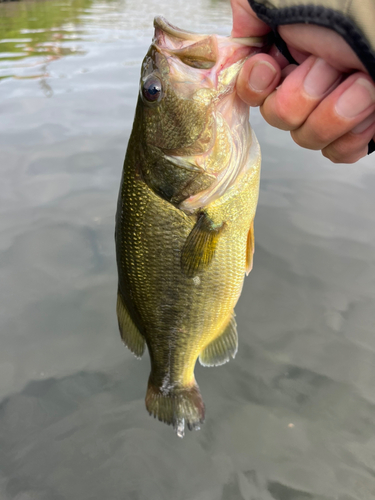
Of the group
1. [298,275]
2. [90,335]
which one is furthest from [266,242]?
[90,335]

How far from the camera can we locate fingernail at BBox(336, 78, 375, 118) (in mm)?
1139

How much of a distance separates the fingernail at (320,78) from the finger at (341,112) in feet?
0.14

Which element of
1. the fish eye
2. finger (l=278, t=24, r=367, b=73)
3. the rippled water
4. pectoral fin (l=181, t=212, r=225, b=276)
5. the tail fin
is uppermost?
finger (l=278, t=24, r=367, b=73)

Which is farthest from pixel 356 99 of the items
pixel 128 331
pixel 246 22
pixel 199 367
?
pixel 199 367

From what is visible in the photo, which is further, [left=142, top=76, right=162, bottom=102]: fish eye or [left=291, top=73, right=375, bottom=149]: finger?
[left=142, top=76, right=162, bottom=102]: fish eye

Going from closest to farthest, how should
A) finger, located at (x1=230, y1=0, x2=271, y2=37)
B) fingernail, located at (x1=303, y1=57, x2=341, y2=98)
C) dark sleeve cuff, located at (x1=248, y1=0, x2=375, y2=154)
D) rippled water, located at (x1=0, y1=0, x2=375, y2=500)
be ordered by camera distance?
dark sleeve cuff, located at (x1=248, y1=0, x2=375, y2=154) < fingernail, located at (x1=303, y1=57, x2=341, y2=98) < finger, located at (x1=230, y1=0, x2=271, y2=37) < rippled water, located at (x1=0, y1=0, x2=375, y2=500)

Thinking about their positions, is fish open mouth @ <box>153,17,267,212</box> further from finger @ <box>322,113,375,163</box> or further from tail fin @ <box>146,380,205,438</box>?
tail fin @ <box>146,380,205,438</box>

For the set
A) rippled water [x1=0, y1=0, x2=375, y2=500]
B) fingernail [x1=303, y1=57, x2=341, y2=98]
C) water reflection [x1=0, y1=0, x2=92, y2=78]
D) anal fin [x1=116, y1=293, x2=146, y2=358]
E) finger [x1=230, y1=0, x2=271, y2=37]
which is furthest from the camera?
water reflection [x1=0, y1=0, x2=92, y2=78]

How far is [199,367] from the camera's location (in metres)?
2.88

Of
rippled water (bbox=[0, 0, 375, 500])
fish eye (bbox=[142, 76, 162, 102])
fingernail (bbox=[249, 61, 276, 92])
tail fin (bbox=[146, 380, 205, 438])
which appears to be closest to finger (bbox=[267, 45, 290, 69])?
fingernail (bbox=[249, 61, 276, 92])

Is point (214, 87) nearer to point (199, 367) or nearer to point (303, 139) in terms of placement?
point (303, 139)

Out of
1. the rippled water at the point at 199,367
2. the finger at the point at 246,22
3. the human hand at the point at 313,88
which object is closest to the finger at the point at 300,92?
the human hand at the point at 313,88

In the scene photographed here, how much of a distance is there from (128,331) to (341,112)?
152 centimetres

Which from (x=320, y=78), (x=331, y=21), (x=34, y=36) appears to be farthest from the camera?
(x=34, y=36)
